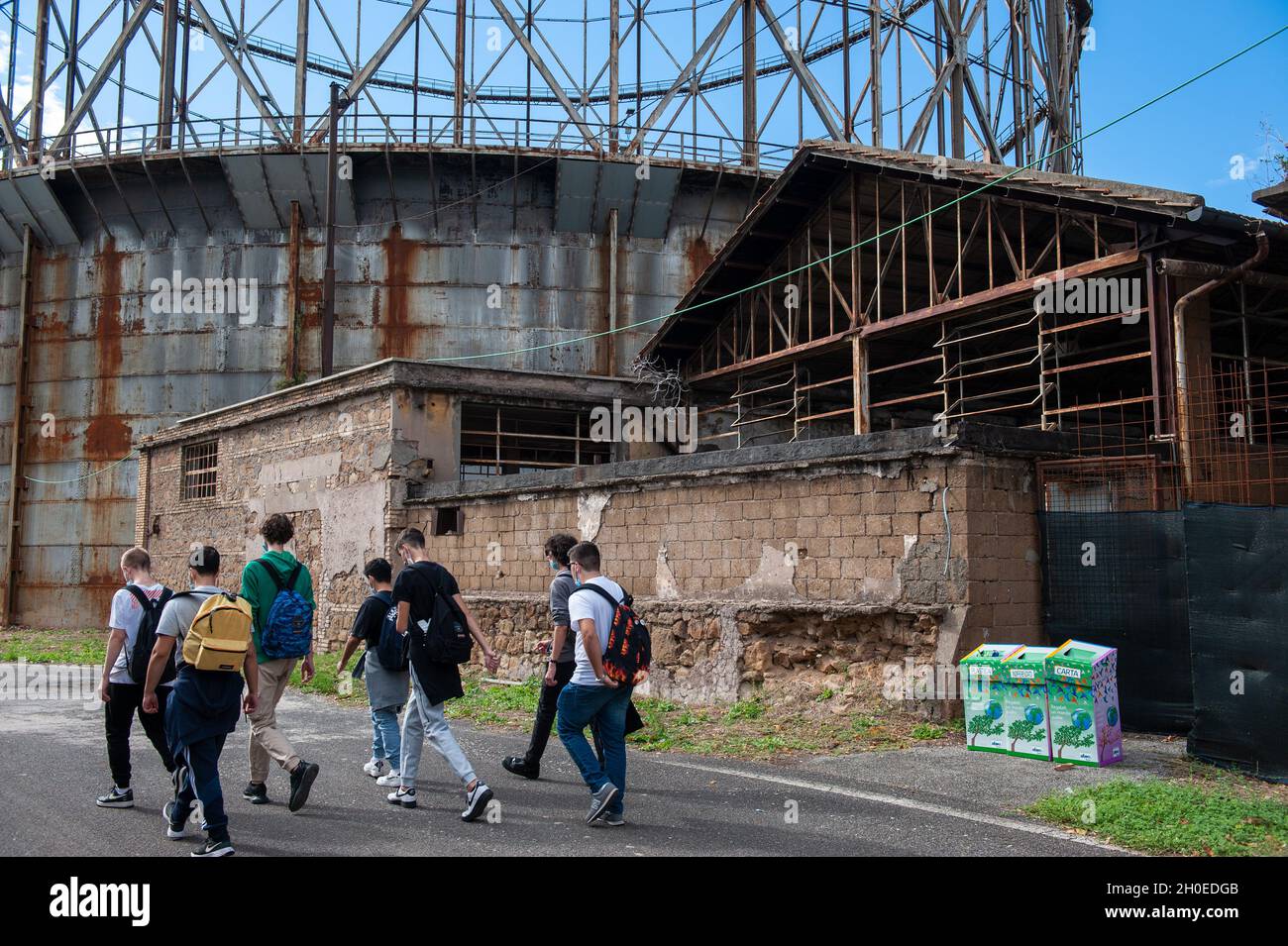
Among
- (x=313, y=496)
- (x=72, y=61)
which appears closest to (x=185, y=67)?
(x=72, y=61)

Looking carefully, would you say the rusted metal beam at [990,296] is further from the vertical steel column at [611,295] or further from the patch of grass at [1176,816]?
the vertical steel column at [611,295]

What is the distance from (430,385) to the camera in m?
15.1

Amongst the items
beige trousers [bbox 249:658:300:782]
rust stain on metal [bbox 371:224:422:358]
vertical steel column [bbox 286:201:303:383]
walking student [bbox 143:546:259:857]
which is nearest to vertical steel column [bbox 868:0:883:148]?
rust stain on metal [bbox 371:224:422:358]

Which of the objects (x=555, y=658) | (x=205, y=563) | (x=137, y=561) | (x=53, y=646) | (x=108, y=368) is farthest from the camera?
(x=108, y=368)

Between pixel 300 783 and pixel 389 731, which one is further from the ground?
pixel 389 731

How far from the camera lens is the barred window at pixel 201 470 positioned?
64.9ft

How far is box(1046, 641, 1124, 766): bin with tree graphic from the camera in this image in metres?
7.48

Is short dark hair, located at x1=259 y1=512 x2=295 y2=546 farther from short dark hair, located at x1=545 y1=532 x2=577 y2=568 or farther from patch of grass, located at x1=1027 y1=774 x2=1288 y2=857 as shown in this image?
patch of grass, located at x1=1027 y1=774 x2=1288 y2=857

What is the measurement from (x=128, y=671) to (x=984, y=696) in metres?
6.06

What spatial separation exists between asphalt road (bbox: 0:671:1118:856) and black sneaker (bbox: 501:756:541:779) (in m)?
0.10

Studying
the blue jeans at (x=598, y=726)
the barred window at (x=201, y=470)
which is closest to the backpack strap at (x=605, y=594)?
the blue jeans at (x=598, y=726)

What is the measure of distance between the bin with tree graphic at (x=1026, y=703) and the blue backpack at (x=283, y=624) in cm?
507

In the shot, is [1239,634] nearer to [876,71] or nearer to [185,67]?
[876,71]

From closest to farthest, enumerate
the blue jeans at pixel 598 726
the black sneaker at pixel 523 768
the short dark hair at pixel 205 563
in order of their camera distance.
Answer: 1. the short dark hair at pixel 205 563
2. the blue jeans at pixel 598 726
3. the black sneaker at pixel 523 768
